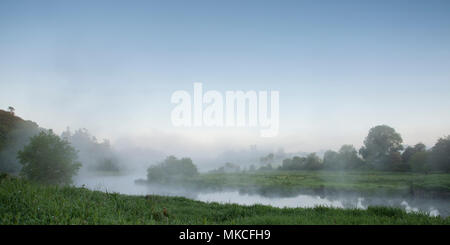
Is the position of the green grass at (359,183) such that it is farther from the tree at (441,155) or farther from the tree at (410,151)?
the tree at (410,151)

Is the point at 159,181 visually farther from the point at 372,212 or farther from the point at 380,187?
the point at 372,212

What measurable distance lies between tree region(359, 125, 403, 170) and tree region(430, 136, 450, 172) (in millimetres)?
8567

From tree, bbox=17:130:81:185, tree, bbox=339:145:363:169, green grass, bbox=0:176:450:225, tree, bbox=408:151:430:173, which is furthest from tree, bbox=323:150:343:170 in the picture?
tree, bbox=17:130:81:185

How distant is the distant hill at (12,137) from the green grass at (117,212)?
23.2 m

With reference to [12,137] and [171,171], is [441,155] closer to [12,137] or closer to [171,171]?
[171,171]

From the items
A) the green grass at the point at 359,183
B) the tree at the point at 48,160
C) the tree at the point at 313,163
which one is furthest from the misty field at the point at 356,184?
the tree at the point at 48,160

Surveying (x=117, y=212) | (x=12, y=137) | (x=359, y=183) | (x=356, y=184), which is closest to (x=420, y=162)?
(x=359, y=183)

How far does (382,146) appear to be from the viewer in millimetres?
49000

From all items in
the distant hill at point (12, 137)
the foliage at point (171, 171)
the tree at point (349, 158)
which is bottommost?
the foliage at point (171, 171)

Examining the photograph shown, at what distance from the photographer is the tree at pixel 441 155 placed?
36159mm

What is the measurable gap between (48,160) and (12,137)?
11.4 m

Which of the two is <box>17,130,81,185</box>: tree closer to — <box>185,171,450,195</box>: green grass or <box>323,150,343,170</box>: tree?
<box>185,171,450,195</box>: green grass

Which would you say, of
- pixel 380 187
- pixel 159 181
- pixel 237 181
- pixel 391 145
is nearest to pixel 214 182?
pixel 237 181

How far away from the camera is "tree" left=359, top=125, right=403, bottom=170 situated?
47906 mm
